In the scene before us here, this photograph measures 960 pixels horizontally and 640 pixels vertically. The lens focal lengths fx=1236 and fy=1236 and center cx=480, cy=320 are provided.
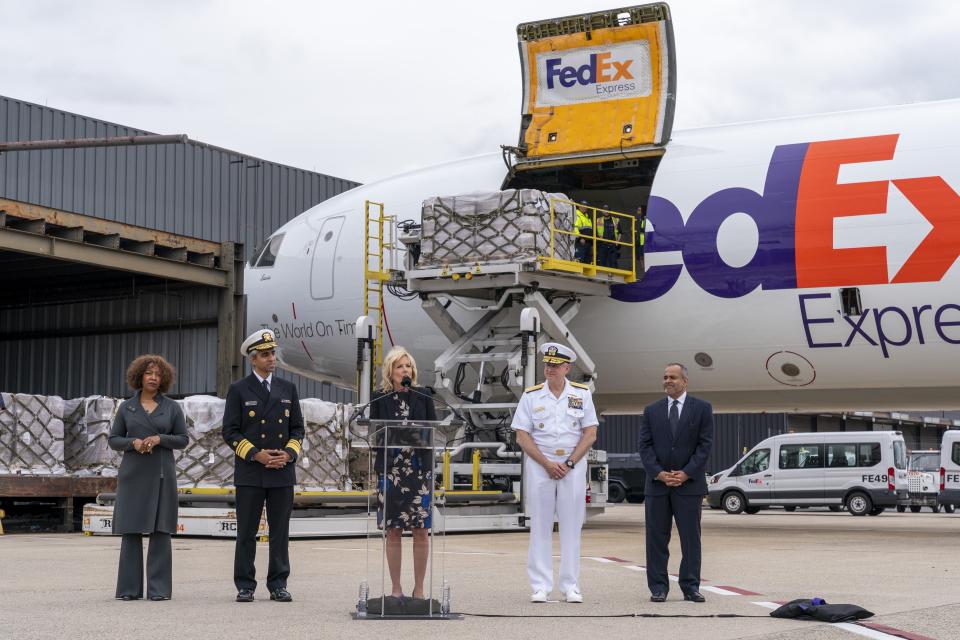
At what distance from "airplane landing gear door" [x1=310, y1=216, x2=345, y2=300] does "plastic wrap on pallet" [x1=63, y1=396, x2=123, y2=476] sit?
377cm

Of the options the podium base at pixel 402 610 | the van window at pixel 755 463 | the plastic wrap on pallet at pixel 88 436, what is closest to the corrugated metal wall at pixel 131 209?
the plastic wrap on pallet at pixel 88 436

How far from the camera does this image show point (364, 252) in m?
19.9

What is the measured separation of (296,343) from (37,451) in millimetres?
4527

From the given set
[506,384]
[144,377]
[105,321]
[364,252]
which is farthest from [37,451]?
[105,321]

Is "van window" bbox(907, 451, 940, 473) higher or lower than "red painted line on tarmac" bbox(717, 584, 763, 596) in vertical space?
lower

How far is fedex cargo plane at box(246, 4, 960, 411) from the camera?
16.2m

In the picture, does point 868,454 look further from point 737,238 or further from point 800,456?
point 737,238

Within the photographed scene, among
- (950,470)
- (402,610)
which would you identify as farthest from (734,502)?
(402,610)

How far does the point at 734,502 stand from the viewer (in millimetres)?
33406

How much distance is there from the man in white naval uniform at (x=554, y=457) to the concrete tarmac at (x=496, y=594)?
1.36 feet

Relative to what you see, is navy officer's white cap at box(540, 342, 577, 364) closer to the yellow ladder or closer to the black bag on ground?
the black bag on ground

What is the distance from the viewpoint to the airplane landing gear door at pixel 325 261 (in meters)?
20.5

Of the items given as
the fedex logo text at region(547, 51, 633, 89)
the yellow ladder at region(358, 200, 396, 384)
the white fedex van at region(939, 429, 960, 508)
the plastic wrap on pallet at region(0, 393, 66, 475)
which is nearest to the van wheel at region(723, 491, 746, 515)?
the white fedex van at region(939, 429, 960, 508)

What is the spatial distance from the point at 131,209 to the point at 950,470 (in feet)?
76.6
